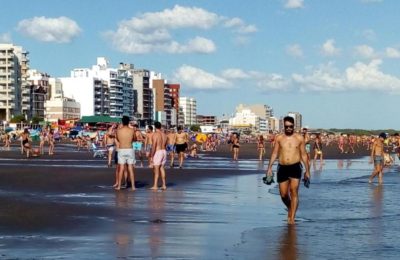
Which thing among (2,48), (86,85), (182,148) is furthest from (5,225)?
(86,85)

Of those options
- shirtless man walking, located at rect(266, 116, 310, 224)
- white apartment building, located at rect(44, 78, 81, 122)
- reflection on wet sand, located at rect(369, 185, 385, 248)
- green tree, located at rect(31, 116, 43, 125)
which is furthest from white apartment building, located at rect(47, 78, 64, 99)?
shirtless man walking, located at rect(266, 116, 310, 224)

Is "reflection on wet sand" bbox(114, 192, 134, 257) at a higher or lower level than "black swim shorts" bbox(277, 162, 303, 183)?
lower

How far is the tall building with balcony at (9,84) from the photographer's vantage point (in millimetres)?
148875

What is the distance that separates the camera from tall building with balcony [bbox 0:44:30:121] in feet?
488

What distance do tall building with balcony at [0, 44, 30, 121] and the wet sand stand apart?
443ft

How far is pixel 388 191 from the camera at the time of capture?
18078 mm

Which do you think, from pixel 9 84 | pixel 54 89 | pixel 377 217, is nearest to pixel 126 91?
pixel 54 89

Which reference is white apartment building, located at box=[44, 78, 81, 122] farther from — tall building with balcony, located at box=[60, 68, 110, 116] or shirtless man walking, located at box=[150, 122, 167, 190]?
shirtless man walking, located at box=[150, 122, 167, 190]

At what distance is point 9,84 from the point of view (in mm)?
149375

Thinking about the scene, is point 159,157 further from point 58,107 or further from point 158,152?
point 58,107

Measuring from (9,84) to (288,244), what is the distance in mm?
146660

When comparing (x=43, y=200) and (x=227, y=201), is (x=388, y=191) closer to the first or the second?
(x=227, y=201)

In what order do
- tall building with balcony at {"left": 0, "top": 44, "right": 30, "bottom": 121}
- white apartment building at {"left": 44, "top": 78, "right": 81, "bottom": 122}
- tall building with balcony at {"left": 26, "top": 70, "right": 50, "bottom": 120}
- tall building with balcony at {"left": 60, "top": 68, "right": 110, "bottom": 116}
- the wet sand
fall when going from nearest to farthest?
the wet sand
tall building with balcony at {"left": 0, "top": 44, "right": 30, "bottom": 121}
tall building with balcony at {"left": 26, "top": 70, "right": 50, "bottom": 120}
white apartment building at {"left": 44, "top": 78, "right": 81, "bottom": 122}
tall building with balcony at {"left": 60, "top": 68, "right": 110, "bottom": 116}

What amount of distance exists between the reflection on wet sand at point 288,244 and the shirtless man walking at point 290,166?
425 millimetres
